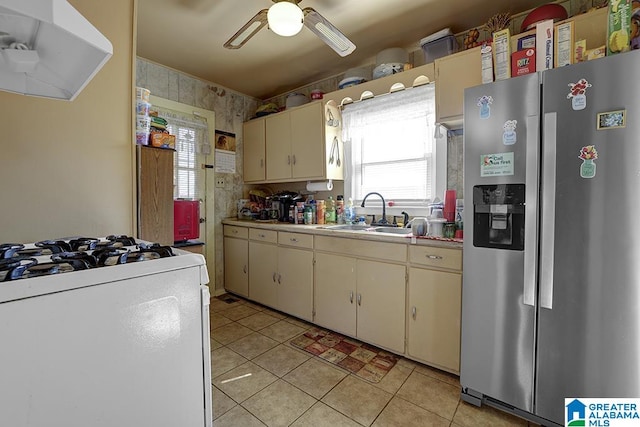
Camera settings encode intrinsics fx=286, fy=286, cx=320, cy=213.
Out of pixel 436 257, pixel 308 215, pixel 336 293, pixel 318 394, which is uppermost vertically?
pixel 308 215

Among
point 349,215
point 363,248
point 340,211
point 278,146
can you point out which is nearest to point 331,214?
point 340,211

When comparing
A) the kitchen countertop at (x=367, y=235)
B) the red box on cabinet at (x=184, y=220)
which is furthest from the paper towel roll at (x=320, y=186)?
the red box on cabinet at (x=184, y=220)

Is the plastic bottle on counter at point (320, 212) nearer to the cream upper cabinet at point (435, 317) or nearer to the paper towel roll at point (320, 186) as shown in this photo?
the paper towel roll at point (320, 186)

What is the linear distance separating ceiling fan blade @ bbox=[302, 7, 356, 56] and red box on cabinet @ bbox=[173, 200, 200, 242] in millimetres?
1728

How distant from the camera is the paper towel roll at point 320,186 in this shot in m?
2.99

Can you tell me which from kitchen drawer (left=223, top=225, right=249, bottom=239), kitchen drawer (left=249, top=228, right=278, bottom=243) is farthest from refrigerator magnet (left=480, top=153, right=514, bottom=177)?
kitchen drawer (left=223, top=225, right=249, bottom=239)

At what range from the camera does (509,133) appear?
1.47 m

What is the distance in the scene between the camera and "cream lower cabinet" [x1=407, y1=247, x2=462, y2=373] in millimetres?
1806

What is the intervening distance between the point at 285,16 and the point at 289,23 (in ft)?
0.13

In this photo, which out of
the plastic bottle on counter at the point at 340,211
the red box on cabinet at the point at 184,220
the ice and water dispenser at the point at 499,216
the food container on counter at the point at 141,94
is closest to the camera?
the ice and water dispenser at the point at 499,216

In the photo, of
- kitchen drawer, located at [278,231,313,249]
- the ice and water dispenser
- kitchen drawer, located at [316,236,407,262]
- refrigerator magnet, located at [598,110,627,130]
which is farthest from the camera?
kitchen drawer, located at [278,231,313,249]

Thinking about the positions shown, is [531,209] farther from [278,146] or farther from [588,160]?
[278,146]

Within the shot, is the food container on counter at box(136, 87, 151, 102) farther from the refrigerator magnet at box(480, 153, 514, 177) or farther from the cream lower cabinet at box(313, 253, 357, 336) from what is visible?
the refrigerator magnet at box(480, 153, 514, 177)

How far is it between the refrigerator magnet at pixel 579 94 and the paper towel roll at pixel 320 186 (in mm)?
1989
